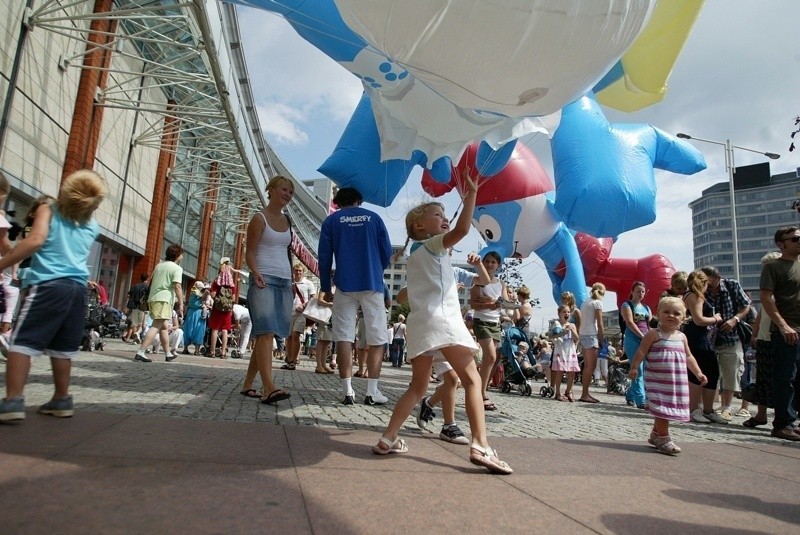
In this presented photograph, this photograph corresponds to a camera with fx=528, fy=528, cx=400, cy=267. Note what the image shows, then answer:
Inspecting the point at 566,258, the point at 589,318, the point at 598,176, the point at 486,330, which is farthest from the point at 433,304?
the point at 566,258

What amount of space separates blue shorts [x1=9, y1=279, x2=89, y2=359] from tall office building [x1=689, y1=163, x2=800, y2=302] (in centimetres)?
12643

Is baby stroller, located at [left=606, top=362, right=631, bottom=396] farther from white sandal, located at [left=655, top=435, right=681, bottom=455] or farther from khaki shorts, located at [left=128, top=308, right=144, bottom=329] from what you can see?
khaki shorts, located at [left=128, top=308, right=144, bottom=329]

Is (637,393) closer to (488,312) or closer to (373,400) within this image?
(488,312)

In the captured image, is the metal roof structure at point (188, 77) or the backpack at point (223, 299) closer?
the backpack at point (223, 299)

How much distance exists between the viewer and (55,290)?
9.98 ft

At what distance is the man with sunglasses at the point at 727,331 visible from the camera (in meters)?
6.06

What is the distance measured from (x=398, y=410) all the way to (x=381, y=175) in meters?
3.73

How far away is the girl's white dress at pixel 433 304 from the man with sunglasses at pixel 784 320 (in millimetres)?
3534

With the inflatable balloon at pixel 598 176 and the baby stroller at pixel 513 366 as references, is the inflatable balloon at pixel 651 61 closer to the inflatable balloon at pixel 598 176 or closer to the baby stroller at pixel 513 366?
the inflatable balloon at pixel 598 176

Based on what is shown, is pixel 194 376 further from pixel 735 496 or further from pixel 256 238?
pixel 735 496

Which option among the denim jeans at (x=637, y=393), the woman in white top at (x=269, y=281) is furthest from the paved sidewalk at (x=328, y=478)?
the denim jeans at (x=637, y=393)

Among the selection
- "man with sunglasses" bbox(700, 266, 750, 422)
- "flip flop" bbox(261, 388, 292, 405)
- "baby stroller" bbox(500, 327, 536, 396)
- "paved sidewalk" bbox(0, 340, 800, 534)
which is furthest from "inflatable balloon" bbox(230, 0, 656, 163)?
"baby stroller" bbox(500, 327, 536, 396)

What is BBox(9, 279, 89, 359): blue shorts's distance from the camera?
2.93m

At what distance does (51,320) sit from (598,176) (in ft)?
20.5
